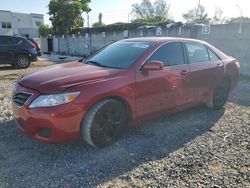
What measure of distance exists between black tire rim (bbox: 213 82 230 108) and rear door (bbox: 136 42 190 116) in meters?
1.17

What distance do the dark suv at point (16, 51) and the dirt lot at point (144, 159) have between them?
8.19 metres

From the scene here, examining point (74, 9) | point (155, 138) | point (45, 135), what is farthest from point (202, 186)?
point (74, 9)

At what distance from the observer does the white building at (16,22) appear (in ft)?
152

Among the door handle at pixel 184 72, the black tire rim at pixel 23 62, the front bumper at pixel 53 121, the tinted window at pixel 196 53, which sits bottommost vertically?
the black tire rim at pixel 23 62

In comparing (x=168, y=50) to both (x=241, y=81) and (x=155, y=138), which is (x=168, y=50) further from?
(x=241, y=81)

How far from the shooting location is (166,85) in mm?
4336

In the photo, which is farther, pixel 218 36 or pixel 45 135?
pixel 218 36

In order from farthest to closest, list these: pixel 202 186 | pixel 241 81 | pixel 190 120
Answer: pixel 241 81 < pixel 190 120 < pixel 202 186

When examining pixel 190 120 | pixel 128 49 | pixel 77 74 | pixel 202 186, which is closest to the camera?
pixel 202 186

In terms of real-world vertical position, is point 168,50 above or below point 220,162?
above

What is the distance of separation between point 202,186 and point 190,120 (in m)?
2.12

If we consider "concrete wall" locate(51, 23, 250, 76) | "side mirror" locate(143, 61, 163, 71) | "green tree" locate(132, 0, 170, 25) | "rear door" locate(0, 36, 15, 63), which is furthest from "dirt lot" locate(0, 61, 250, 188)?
"green tree" locate(132, 0, 170, 25)

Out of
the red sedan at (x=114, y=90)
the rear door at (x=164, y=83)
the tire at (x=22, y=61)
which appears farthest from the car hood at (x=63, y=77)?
the tire at (x=22, y=61)

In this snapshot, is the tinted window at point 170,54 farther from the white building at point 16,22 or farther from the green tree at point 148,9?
the green tree at point 148,9
